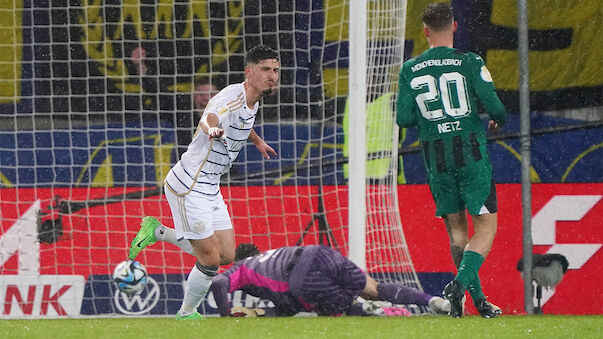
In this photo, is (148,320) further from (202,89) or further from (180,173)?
(202,89)

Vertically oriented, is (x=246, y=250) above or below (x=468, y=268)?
below

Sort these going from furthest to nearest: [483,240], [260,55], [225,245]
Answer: [225,245]
[260,55]
[483,240]

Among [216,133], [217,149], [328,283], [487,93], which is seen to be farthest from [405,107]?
[328,283]

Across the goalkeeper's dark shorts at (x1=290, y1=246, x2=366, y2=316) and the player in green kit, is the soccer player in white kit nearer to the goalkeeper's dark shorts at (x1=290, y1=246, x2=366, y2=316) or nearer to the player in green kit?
the goalkeeper's dark shorts at (x1=290, y1=246, x2=366, y2=316)

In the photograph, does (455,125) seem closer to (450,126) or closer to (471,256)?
(450,126)

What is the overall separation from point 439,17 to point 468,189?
0.84m

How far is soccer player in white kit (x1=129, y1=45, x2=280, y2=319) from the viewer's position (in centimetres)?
565

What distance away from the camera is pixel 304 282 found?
602cm

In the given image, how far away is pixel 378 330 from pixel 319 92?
3.61m

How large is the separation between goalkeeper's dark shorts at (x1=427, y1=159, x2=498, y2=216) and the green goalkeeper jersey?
0.04 metres

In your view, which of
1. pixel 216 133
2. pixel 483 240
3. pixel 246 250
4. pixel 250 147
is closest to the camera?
pixel 216 133

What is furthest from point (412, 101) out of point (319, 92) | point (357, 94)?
point (319, 92)

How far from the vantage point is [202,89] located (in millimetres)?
8078

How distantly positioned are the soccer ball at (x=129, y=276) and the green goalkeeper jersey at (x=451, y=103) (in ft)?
9.33
